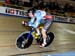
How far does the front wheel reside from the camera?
3627mm

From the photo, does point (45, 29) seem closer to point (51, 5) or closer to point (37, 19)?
point (37, 19)

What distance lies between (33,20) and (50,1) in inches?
26.3

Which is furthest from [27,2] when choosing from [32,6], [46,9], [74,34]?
[74,34]

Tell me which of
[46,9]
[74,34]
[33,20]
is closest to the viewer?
[33,20]

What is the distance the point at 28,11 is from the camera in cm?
367

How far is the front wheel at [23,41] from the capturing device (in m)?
3.63

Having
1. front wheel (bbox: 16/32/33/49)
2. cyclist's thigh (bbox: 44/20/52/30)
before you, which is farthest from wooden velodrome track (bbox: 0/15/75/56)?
cyclist's thigh (bbox: 44/20/52/30)

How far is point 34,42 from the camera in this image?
12.6 feet

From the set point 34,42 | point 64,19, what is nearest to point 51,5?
point 64,19

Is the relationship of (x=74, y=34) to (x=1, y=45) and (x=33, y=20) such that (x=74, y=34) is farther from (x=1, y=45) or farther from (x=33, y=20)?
(x=1, y=45)

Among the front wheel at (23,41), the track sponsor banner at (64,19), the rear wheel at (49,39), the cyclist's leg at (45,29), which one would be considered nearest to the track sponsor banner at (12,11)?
the front wheel at (23,41)

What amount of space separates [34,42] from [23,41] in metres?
0.22

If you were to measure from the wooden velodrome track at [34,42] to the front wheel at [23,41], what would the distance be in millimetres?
57

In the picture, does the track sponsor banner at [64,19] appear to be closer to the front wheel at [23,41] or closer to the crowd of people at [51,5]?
the crowd of people at [51,5]
